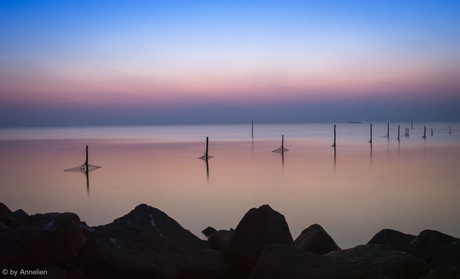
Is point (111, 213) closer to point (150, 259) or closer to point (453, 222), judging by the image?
point (150, 259)

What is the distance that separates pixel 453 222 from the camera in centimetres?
1045

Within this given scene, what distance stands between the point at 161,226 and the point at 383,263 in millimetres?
3570

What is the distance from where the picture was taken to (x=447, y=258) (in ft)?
16.1

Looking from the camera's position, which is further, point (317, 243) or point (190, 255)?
point (317, 243)

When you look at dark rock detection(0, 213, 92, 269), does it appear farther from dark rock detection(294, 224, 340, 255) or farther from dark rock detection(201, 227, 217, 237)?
dark rock detection(201, 227, 217, 237)

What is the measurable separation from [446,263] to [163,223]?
4.46 metres

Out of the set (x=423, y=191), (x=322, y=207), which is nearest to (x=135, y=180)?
(x=322, y=207)

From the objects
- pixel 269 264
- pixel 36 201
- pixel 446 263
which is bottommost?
pixel 36 201

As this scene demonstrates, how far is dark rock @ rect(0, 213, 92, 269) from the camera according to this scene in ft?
13.8

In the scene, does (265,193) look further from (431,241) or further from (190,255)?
(190,255)

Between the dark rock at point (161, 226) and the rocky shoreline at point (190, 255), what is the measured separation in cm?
3

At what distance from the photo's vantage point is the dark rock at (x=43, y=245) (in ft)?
13.8

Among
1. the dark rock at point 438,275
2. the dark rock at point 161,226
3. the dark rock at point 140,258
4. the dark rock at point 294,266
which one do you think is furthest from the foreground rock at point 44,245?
the dark rock at point 438,275

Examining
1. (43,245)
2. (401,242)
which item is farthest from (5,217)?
(401,242)
